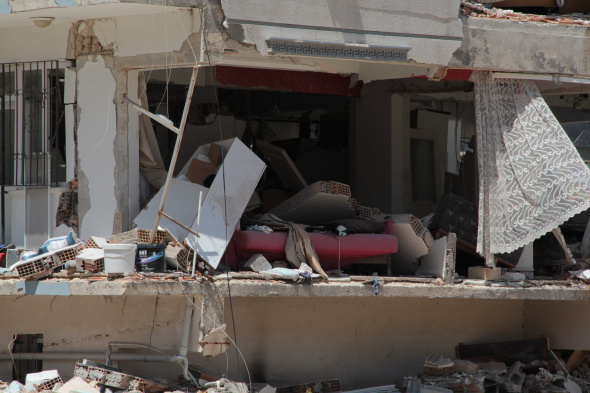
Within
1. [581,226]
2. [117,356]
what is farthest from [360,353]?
[581,226]

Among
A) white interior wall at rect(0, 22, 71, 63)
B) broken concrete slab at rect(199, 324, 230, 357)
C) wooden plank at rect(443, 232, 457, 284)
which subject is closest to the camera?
broken concrete slab at rect(199, 324, 230, 357)

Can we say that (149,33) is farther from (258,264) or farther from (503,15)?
(503,15)

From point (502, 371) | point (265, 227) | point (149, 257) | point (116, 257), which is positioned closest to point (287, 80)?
point (265, 227)

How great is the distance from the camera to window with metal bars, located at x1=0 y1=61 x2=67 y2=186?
992 centimetres

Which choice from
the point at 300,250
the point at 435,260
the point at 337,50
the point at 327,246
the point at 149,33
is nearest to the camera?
the point at 149,33

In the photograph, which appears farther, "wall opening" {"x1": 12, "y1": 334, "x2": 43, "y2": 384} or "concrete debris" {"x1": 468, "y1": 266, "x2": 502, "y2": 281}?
"concrete debris" {"x1": 468, "y1": 266, "x2": 502, "y2": 281}

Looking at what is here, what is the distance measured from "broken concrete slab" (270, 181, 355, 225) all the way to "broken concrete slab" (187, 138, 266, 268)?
2.69ft

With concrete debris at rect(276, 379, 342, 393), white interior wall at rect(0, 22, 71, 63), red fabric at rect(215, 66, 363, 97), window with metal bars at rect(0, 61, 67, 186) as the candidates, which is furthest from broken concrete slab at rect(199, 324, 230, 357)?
red fabric at rect(215, 66, 363, 97)

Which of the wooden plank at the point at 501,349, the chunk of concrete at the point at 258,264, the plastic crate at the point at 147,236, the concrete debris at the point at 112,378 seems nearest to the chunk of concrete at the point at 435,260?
the wooden plank at the point at 501,349

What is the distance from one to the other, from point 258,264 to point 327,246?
0.93m

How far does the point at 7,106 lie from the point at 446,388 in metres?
6.51

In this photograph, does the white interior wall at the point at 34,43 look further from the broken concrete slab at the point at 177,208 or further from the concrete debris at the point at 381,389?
the concrete debris at the point at 381,389

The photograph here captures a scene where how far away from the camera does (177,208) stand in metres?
9.73

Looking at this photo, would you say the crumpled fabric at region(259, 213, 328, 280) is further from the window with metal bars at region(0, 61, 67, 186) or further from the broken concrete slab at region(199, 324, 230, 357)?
the window with metal bars at region(0, 61, 67, 186)
